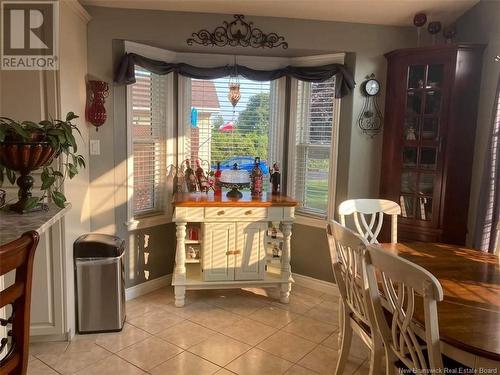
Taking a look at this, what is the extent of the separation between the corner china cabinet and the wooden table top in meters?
0.74

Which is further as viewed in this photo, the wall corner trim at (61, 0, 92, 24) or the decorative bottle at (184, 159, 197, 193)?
the decorative bottle at (184, 159, 197, 193)

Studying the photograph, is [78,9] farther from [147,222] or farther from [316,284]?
[316,284]

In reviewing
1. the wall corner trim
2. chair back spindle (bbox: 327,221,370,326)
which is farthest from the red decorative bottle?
chair back spindle (bbox: 327,221,370,326)

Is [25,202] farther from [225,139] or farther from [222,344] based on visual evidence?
[225,139]

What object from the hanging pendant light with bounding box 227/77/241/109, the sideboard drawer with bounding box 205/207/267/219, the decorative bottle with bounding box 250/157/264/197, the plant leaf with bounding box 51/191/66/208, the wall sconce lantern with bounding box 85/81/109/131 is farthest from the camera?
the hanging pendant light with bounding box 227/77/241/109

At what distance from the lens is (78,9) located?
2.70 m

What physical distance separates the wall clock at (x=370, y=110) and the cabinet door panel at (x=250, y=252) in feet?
3.96

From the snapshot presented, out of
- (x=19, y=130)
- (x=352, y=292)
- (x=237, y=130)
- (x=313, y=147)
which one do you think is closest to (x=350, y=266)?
(x=352, y=292)

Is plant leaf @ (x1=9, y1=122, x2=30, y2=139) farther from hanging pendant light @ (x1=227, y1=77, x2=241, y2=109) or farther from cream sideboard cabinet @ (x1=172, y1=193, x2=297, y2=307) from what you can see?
hanging pendant light @ (x1=227, y1=77, x2=241, y2=109)

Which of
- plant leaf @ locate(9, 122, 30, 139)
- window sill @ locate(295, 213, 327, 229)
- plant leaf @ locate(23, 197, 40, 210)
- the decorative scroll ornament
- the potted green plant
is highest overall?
the decorative scroll ornament

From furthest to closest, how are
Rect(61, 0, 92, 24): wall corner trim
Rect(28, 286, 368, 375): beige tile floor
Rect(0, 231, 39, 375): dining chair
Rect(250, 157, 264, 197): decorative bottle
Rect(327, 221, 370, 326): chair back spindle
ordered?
Rect(250, 157, 264, 197): decorative bottle → Rect(61, 0, 92, 24): wall corner trim → Rect(28, 286, 368, 375): beige tile floor → Rect(327, 221, 370, 326): chair back spindle → Rect(0, 231, 39, 375): dining chair

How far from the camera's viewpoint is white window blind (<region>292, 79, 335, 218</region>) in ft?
11.8

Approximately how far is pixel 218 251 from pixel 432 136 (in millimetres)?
1942

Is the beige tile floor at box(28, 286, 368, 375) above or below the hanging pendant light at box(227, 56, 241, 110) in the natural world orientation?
below
